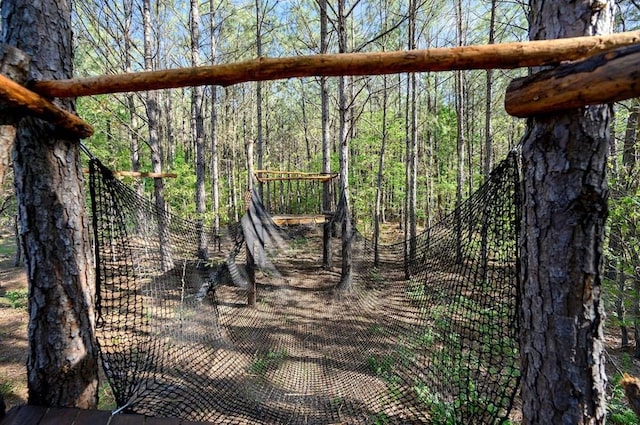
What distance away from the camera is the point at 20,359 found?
3.62 meters

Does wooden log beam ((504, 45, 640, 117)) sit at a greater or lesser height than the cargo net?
greater

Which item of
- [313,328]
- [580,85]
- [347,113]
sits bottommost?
[313,328]

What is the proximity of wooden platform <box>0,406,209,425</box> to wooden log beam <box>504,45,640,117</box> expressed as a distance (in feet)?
5.06

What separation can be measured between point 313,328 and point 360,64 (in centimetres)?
370

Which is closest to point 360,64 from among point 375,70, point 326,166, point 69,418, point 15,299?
point 375,70

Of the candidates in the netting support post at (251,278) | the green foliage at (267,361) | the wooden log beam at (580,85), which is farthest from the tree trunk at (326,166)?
the wooden log beam at (580,85)

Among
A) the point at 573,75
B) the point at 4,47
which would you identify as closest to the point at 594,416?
the point at 573,75

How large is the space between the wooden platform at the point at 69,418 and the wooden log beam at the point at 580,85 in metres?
1.54

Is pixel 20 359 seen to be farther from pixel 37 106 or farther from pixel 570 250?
pixel 570 250

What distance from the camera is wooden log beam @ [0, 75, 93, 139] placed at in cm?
88

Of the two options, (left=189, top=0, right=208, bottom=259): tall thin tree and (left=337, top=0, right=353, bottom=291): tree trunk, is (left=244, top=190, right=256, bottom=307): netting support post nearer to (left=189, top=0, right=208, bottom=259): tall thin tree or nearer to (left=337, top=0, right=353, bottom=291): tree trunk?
(left=337, top=0, right=353, bottom=291): tree trunk

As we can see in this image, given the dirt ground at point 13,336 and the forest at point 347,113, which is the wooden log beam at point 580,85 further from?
the dirt ground at point 13,336

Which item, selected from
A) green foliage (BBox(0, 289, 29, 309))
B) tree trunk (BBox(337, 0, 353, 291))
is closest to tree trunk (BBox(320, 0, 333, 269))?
tree trunk (BBox(337, 0, 353, 291))

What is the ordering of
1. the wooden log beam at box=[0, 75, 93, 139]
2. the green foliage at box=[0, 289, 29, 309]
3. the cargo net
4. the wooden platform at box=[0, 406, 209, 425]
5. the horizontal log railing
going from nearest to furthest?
the horizontal log railing < the wooden log beam at box=[0, 75, 93, 139] < the wooden platform at box=[0, 406, 209, 425] < the cargo net < the green foliage at box=[0, 289, 29, 309]
